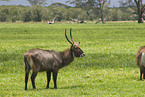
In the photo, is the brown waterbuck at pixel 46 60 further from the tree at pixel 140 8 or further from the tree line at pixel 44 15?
the tree line at pixel 44 15

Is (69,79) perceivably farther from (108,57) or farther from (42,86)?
(108,57)

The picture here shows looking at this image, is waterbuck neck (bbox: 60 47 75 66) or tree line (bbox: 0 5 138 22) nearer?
waterbuck neck (bbox: 60 47 75 66)

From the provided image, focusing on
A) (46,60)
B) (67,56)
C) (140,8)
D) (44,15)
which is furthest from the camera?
(44,15)

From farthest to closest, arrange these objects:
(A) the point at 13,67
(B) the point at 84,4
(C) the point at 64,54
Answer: (B) the point at 84,4 < (A) the point at 13,67 < (C) the point at 64,54

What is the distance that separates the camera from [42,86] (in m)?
10.3

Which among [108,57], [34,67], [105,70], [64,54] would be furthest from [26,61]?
[108,57]

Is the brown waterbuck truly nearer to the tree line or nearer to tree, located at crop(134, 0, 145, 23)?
tree, located at crop(134, 0, 145, 23)

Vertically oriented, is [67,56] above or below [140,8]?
below

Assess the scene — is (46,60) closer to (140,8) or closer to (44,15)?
(140,8)

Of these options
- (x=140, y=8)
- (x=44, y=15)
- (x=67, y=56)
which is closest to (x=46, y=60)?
(x=67, y=56)

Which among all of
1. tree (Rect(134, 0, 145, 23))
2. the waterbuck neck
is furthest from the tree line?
the waterbuck neck

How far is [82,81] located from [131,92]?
2.37 meters

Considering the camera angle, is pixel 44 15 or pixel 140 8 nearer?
pixel 140 8

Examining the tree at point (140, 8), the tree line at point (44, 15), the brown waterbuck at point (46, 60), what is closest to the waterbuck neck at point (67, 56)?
the brown waterbuck at point (46, 60)
